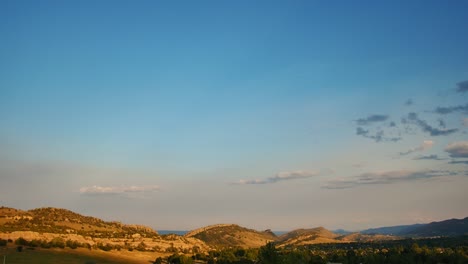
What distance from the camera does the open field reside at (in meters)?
119

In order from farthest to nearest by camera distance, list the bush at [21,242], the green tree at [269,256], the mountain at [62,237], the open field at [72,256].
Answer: the mountain at [62,237] < the bush at [21,242] < the open field at [72,256] < the green tree at [269,256]

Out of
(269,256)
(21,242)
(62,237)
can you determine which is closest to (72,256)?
(21,242)

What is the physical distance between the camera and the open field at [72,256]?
118887 mm

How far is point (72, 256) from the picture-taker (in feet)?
445

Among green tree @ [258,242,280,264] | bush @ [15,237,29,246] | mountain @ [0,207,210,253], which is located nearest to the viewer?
green tree @ [258,242,280,264]

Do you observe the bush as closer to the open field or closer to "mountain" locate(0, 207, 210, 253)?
"mountain" locate(0, 207, 210, 253)

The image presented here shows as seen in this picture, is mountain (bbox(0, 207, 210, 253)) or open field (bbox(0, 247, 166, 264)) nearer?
open field (bbox(0, 247, 166, 264))

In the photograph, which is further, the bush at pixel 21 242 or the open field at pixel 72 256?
the bush at pixel 21 242

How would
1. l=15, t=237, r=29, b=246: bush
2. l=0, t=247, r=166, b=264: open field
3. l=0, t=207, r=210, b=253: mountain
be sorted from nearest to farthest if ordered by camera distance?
l=0, t=247, r=166, b=264: open field
l=15, t=237, r=29, b=246: bush
l=0, t=207, r=210, b=253: mountain

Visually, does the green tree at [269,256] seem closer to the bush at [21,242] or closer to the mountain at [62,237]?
the mountain at [62,237]

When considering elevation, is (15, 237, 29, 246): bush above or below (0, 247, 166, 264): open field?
above

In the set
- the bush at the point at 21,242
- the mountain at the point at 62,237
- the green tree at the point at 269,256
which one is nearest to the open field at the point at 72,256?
the mountain at the point at 62,237

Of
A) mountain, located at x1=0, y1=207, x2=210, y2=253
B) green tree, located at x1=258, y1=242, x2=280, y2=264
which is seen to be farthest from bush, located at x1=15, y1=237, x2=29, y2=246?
green tree, located at x1=258, y1=242, x2=280, y2=264

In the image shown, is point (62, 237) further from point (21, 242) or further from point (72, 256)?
point (72, 256)
